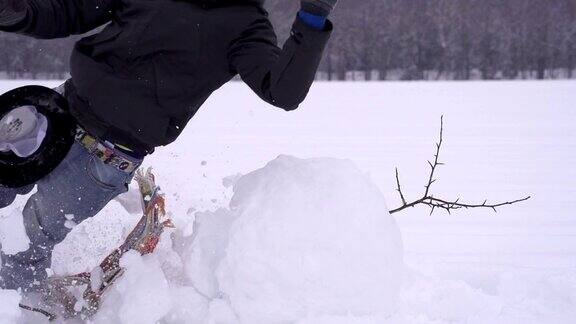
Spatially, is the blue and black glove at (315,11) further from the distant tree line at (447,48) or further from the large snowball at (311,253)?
the distant tree line at (447,48)

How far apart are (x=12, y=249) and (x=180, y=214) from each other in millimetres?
1071

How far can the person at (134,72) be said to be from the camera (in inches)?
74.2

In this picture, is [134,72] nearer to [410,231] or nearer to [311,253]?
[311,253]

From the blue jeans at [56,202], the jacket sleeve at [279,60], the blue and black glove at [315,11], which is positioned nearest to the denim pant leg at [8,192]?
the blue jeans at [56,202]

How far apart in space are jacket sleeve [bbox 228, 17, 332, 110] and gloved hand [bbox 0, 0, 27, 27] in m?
0.71

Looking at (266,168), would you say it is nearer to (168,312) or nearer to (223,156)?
(168,312)

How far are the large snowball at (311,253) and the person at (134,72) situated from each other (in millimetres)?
442

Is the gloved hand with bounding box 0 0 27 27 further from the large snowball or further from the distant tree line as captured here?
the distant tree line

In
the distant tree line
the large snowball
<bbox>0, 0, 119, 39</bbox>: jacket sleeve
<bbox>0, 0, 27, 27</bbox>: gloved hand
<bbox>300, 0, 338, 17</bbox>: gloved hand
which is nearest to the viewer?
<bbox>300, 0, 338, 17</bbox>: gloved hand

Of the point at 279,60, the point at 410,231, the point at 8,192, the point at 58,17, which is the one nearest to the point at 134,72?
the point at 58,17

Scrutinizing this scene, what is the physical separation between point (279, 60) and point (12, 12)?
0.89 meters

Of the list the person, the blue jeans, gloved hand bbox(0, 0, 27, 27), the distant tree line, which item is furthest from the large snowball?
the distant tree line

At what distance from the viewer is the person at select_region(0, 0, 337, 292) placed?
1.88 m

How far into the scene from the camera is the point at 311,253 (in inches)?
78.9
